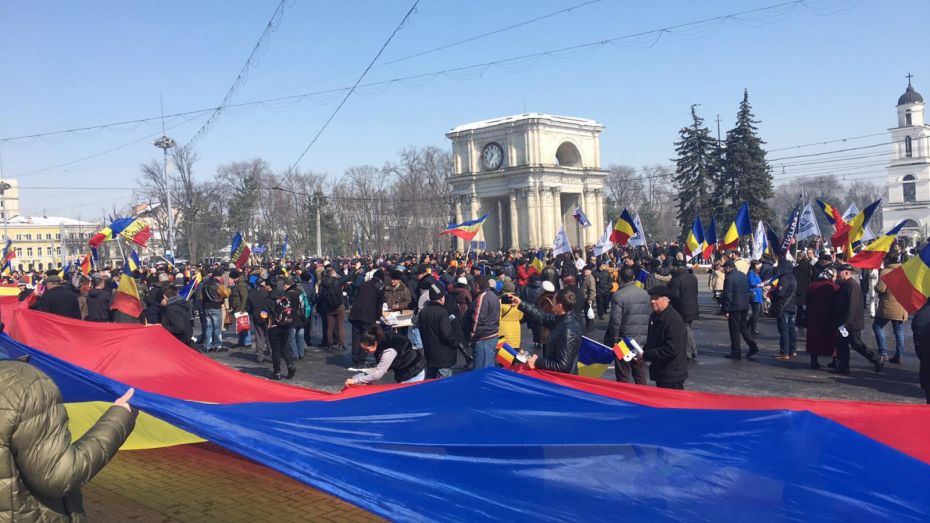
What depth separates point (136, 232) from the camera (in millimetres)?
23359

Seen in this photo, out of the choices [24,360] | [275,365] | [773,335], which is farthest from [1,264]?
[24,360]

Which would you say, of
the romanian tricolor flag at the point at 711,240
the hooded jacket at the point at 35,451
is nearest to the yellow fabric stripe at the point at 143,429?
the hooded jacket at the point at 35,451

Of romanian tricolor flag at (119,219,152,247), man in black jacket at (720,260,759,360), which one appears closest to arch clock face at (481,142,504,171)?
romanian tricolor flag at (119,219,152,247)

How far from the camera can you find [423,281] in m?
14.2

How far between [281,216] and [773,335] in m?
65.4

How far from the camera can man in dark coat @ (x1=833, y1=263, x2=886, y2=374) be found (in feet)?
36.7

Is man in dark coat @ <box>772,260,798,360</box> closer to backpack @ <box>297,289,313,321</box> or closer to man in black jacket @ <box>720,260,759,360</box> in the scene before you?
man in black jacket @ <box>720,260,759,360</box>

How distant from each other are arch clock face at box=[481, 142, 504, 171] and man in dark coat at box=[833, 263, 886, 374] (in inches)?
2005

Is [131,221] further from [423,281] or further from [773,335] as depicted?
[773,335]

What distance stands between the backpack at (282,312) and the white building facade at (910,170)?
9942 cm

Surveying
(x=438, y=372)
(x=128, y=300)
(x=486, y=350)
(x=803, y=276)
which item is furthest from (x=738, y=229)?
(x=128, y=300)

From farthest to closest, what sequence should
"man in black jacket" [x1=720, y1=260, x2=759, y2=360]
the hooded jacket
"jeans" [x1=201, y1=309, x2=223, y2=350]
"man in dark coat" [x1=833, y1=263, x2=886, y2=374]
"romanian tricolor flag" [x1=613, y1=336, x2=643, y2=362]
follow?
1. "jeans" [x1=201, y1=309, x2=223, y2=350]
2. "man in black jacket" [x1=720, y1=260, x2=759, y2=360]
3. "man in dark coat" [x1=833, y1=263, x2=886, y2=374]
4. "romanian tricolor flag" [x1=613, y1=336, x2=643, y2=362]
5. the hooded jacket

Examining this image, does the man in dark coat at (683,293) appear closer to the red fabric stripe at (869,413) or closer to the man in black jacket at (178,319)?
the red fabric stripe at (869,413)

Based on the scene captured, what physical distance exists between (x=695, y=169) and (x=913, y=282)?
4381 cm
